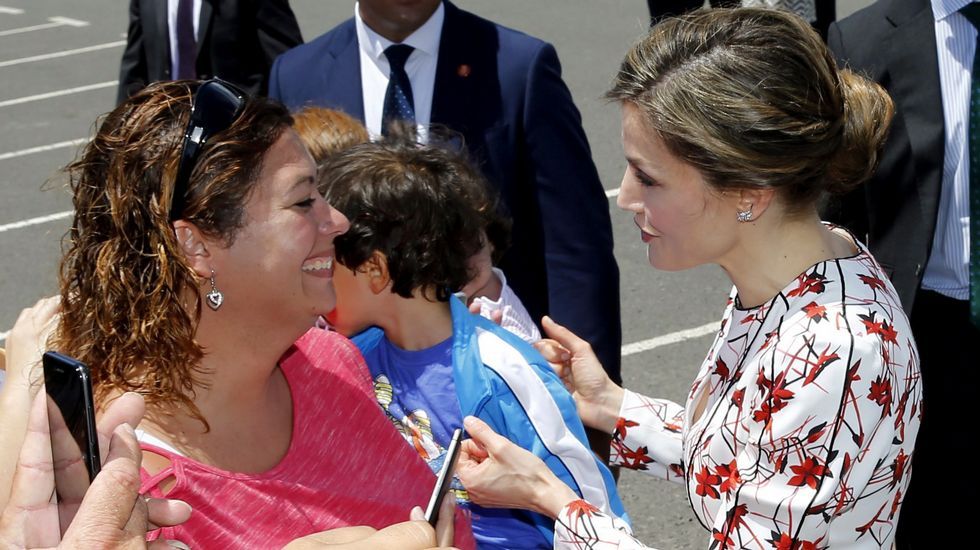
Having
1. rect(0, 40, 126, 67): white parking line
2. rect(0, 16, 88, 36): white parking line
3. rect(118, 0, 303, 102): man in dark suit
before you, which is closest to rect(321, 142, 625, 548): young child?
rect(118, 0, 303, 102): man in dark suit

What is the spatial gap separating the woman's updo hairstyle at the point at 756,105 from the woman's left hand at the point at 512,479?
66cm

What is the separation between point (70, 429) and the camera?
5.20 feet

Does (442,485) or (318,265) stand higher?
(318,265)

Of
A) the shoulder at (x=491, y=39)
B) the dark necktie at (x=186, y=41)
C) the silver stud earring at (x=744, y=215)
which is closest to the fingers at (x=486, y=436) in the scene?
the silver stud earring at (x=744, y=215)

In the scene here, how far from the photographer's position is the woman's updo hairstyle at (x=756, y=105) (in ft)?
6.86

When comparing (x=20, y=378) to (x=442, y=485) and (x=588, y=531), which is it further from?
(x=588, y=531)

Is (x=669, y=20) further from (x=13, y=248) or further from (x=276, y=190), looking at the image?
(x=13, y=248)

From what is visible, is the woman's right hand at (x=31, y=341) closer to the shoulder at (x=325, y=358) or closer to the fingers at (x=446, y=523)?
the shoulder at (x=325, y=358)

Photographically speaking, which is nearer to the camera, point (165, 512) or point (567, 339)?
point (165, 512)

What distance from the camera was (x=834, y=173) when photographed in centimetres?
223

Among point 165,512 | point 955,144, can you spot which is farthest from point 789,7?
point 165,512

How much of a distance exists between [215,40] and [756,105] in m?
3.93

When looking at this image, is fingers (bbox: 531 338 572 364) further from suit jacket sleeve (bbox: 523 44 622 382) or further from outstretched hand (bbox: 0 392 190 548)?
outstretched hand (bbox: 0 392 190 548)

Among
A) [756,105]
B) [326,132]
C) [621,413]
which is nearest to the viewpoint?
[756,105]
